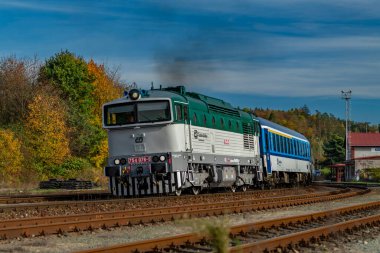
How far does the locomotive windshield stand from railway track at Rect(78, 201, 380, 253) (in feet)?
23.9

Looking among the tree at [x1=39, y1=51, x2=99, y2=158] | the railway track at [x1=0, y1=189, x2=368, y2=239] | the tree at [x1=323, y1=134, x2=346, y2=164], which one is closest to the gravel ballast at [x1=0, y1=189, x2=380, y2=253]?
the railway track at [x1=0, y1=189, x2=368, y2=239]

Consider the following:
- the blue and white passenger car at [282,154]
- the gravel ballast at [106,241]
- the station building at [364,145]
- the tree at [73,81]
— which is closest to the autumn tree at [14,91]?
the tree at [73,81]

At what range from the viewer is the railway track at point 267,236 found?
346 inches

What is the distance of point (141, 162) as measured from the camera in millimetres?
19734

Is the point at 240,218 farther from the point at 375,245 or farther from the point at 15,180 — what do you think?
the point at 15,180

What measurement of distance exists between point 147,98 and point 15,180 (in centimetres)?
2541

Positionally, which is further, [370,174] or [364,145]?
[364,145]

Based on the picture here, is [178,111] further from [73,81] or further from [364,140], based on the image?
[364,140]

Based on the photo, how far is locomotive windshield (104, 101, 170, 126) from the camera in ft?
65.5

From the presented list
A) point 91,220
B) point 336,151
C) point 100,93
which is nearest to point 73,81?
point 100,93

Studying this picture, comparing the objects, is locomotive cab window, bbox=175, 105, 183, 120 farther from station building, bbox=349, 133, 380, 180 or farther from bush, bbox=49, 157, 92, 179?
station building, bbox=349, 133, 380, 180

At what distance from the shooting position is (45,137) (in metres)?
47.4

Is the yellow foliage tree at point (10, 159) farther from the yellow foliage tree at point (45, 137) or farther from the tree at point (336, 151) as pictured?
the tree at point (336, 151)

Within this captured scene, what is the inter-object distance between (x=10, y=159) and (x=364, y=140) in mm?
84457
